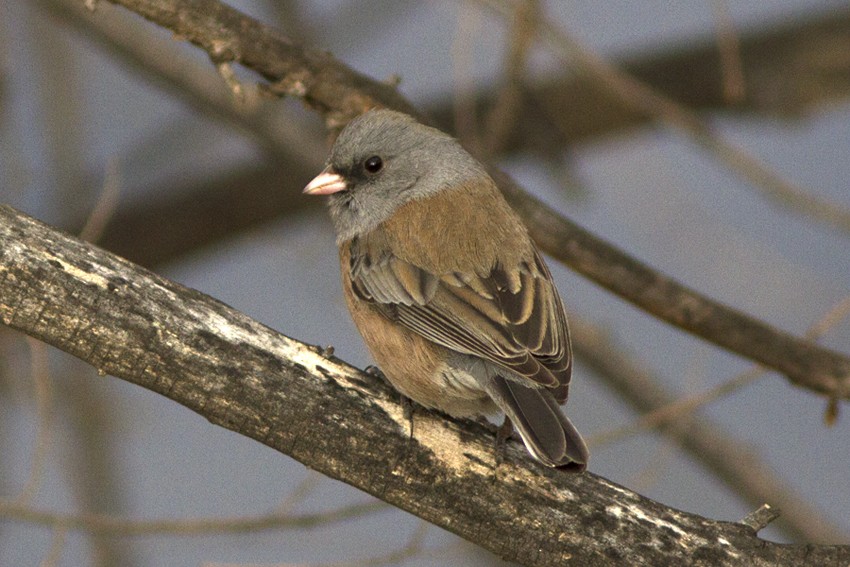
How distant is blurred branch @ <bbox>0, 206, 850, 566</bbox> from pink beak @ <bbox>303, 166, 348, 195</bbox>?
1.07 m

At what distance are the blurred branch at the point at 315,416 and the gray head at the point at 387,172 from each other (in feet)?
3.29

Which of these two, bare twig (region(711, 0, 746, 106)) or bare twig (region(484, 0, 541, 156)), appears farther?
bare twig (region(711, 0, 746, 106))

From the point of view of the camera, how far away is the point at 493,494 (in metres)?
2.55

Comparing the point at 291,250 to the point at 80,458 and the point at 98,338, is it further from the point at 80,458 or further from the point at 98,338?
the point at 98,338

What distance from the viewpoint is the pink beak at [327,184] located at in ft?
11.7

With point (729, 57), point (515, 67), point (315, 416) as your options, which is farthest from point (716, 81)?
point (315, 416)

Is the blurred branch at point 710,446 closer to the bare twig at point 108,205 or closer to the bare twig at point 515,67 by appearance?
the bare twig at point 515,67

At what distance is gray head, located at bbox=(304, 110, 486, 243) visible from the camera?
349 centimetres

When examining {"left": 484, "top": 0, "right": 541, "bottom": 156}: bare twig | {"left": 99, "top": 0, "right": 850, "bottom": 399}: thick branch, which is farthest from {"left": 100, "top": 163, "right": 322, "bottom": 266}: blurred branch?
{"left": 99, "top": 0, "right": 850, "bottom": 399}: thick branch

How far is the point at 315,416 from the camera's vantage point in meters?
2.49

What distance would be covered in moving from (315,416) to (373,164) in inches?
52.3

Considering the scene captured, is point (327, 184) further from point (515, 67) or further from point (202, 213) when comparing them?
point (202, 213)

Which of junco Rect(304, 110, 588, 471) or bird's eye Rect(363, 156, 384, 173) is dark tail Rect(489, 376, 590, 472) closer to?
junco Rect(304, 110, 588, 471)

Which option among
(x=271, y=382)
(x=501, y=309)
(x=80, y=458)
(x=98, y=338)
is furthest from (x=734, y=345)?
(x=80, y=458)
